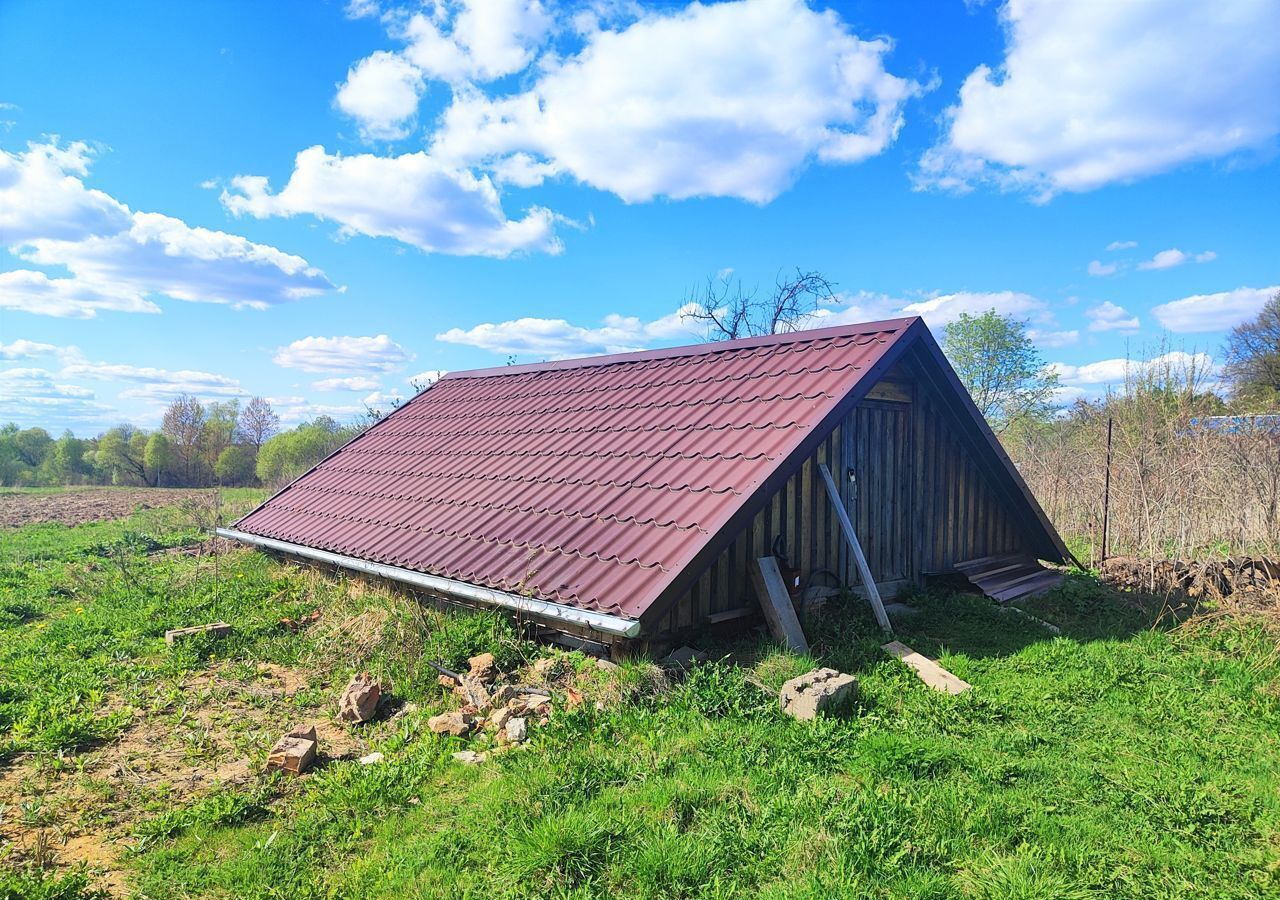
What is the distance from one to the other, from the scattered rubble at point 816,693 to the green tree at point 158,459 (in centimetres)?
4507

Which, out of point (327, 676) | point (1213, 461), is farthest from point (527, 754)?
point (1213, 461)

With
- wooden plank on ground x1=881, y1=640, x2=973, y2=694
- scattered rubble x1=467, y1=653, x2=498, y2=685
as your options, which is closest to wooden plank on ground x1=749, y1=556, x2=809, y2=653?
wooden plank on ground x1=881, y1=640, x2=973, y2=694

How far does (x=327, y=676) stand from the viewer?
665 centimetres

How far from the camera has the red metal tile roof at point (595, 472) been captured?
605cm

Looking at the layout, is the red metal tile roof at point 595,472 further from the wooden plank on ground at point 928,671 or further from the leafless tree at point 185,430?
the leafless tree at point 185,430

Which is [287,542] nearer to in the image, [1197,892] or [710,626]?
[710,626]

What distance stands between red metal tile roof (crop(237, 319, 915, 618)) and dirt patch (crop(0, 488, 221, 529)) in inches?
512

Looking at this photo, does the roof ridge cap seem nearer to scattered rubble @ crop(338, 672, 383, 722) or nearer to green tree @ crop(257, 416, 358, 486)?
scattered rubble @ crop(338, 672, 383, 722)

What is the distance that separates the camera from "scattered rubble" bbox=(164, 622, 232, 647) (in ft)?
24.9

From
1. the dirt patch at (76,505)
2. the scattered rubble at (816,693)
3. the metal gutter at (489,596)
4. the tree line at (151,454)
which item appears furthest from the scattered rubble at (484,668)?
the tree line at (151,454)

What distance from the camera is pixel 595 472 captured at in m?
7.57

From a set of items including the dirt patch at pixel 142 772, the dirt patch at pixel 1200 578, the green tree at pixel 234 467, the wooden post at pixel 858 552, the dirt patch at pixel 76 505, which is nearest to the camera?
the dirt patch at pixel 142 772

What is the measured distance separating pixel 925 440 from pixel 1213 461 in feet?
16.2

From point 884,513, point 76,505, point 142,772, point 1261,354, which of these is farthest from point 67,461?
point 1261,354
